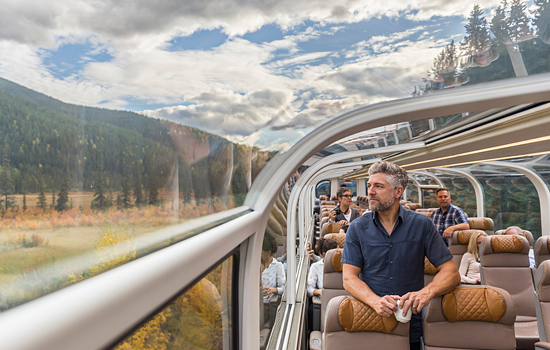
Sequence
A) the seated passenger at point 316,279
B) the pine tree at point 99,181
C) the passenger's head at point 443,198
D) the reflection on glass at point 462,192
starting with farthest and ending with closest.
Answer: the reflection on glass at point 462,192 < the passenger's head at point 443,198 < the seated passenger at point 316,279 < the pine tree at point 99,181

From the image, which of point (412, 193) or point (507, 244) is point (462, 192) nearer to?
point (412, 193)

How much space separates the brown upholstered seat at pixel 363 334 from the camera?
1.78 meters

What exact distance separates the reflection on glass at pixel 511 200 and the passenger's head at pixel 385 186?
7.29 meters

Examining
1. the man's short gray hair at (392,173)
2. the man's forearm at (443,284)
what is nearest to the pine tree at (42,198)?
the man's forearm at (443,284)

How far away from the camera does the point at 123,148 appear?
0.52 metres

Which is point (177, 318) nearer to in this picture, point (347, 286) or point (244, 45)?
point (244, 45)

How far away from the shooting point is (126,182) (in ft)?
1.73

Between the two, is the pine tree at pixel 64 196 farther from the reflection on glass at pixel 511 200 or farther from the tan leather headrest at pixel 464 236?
the reflection on glass at pixel 511 200

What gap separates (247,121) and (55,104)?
2.38 ft

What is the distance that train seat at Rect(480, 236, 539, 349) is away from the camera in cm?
376

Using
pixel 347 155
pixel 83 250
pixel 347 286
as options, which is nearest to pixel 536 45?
pixel 347 286

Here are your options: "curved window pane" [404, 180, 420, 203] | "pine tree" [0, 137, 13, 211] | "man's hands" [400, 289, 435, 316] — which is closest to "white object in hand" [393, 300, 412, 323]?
"man's hands" [400, 289, 435, 316]

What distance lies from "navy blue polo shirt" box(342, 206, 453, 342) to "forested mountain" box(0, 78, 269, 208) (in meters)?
1.62

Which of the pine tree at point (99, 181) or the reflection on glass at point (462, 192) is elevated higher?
the pine tree at point (99, 181)
